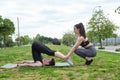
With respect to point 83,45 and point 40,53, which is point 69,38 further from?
point 40,53

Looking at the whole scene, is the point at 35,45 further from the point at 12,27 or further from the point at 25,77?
the point at 12,27

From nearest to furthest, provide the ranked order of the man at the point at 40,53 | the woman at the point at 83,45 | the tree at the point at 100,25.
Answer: the man at the point at 40,53 → the woman at the point at 83,45 → the tree at the point at 100,25

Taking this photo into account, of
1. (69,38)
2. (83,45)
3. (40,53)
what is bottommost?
(69,38)

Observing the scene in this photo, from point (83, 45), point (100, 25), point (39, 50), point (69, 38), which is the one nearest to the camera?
point (39, 50)

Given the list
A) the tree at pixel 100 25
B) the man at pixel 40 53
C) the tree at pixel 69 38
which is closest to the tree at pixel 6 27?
the tree at pixel 100 25

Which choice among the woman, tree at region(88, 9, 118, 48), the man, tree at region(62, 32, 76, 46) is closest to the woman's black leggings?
the man

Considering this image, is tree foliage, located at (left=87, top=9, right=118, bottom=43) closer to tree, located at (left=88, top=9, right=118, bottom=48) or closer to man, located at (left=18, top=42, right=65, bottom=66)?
tree, located at (left=88, top=9, right=118, bottom=48)

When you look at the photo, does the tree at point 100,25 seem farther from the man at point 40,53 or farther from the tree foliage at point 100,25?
the man at point 40,53

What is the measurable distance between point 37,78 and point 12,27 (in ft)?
171

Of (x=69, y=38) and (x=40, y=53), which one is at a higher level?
(x=40, y=53)

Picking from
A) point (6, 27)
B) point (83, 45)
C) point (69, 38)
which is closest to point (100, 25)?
point (6, 27)

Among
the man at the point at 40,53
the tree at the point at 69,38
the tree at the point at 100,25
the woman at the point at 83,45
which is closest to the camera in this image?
the man at the point at 40,53

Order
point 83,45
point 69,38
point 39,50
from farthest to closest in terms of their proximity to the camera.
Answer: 1. point 69,38
2. point 83,45
3. point 39,50

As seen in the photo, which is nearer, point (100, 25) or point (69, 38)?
point (100, 25)
